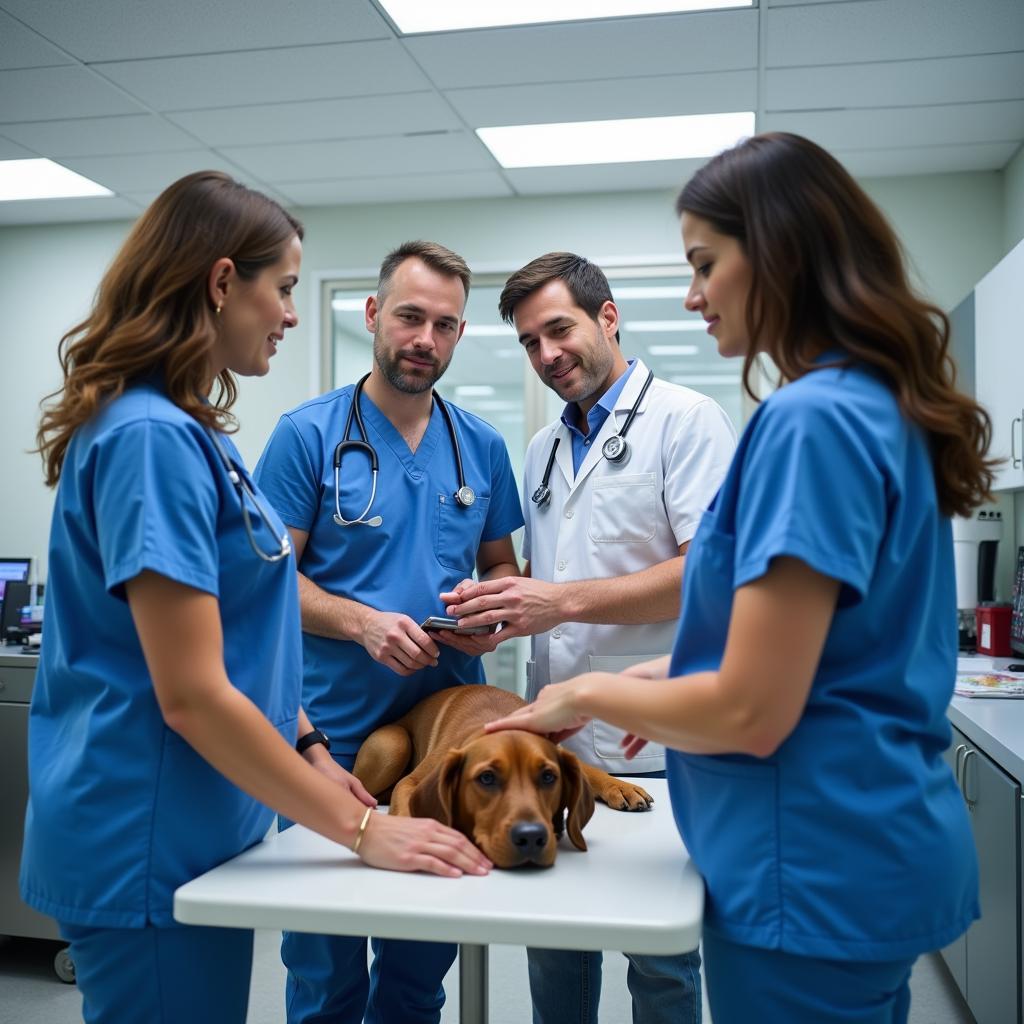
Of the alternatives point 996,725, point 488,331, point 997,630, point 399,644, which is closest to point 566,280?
point 399,644

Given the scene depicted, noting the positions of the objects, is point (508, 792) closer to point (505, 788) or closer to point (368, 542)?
point (505, 788)

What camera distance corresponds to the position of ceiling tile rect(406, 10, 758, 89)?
3.06 m

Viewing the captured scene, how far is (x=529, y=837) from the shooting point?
119 centimetres

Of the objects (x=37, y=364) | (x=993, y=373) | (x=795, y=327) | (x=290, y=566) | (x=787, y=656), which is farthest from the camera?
(x=37, y=364)

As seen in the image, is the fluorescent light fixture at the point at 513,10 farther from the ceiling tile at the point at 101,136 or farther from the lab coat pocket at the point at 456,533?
the lab coat pocket at the point at 456,533

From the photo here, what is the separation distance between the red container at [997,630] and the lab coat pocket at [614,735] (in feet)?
6.96

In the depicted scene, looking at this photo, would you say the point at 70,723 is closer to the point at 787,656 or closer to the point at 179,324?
the point at 179,324

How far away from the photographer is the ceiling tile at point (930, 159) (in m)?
4.10

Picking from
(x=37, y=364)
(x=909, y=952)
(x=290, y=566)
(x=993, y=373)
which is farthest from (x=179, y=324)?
(x=37, y=364)

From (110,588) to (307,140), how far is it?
334 cm

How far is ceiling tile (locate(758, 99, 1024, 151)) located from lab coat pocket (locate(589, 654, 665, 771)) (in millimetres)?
2602

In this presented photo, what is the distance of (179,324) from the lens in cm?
119

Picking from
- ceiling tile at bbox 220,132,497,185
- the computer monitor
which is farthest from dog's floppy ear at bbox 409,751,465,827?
ceiling tile at bbox 220,132,497,185

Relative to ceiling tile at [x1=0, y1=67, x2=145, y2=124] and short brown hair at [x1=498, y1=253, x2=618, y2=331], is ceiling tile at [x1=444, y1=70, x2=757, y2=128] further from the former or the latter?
short brown hair at [x1=498, y1=253, x2=618, y2=331]
